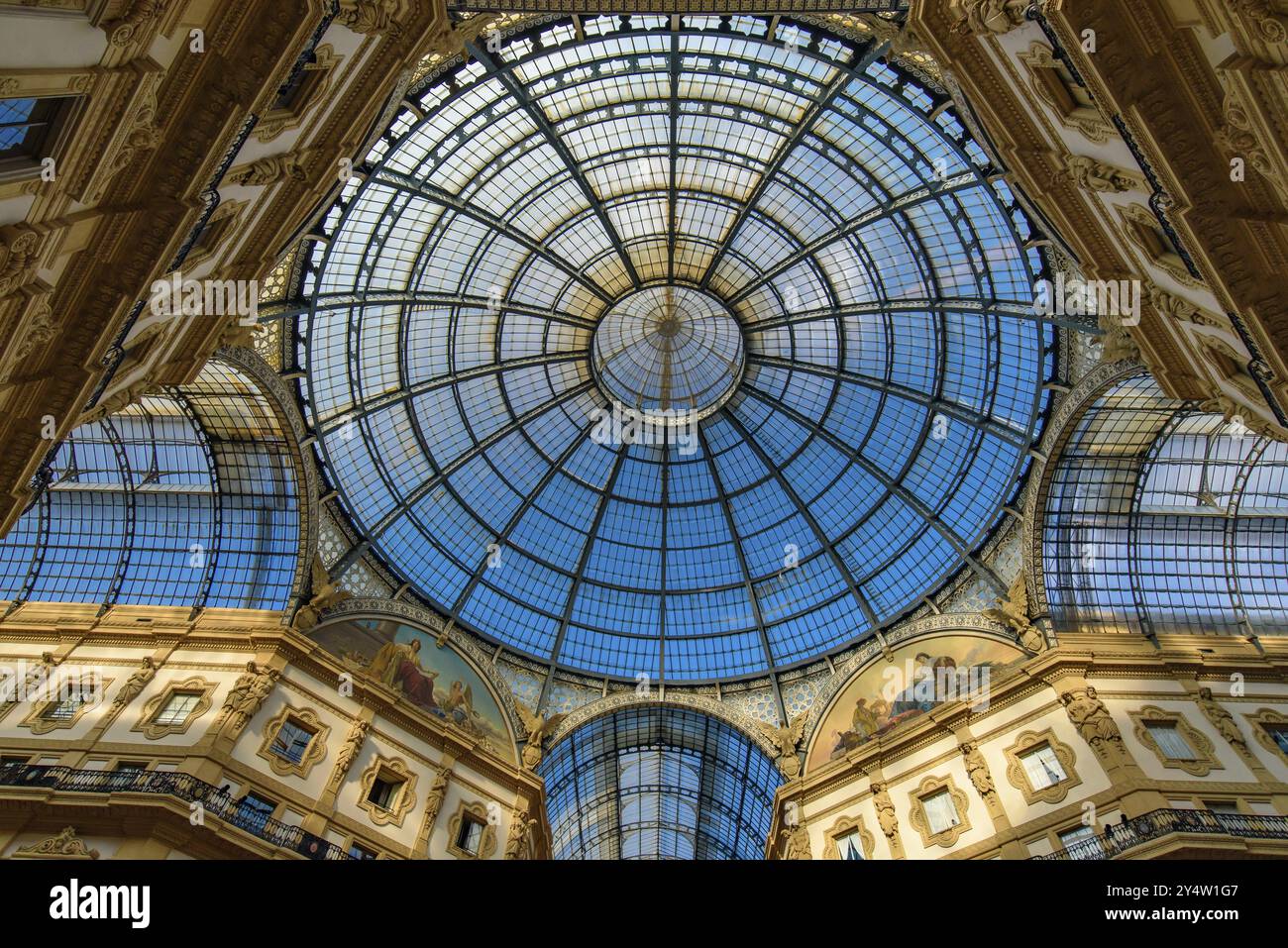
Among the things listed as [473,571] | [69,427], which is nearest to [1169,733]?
[473,571]

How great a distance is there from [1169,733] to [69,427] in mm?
32768

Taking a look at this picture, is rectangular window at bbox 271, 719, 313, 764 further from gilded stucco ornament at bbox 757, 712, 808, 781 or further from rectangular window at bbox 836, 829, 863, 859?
rectangular window at bbox 836, 829, 863, 859

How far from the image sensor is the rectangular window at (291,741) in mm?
26406

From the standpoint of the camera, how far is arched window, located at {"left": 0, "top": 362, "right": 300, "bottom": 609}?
31.3m

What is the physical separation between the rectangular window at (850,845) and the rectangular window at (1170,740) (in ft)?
34.9

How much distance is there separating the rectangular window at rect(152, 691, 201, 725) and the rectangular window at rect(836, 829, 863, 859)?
23337mm

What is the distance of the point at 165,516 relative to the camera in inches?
1289

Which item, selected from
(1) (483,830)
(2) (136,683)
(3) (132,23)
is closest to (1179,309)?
(3) (132,23)

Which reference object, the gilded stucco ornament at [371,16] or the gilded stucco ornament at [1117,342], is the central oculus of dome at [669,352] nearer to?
the gilded stucco ornament at [1117,342]

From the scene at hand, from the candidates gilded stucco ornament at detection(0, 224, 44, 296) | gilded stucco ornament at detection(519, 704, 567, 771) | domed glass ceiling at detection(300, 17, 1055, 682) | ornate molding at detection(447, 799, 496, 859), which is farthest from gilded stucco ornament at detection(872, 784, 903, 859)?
gilded stucco ornament at detection(0, 224, 44, 296)

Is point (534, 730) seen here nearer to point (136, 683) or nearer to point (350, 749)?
point (350, 749)

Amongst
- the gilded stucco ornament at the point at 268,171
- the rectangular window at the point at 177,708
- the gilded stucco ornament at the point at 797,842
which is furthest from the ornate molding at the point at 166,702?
the gilded stucco ornament at the point at 797,842
